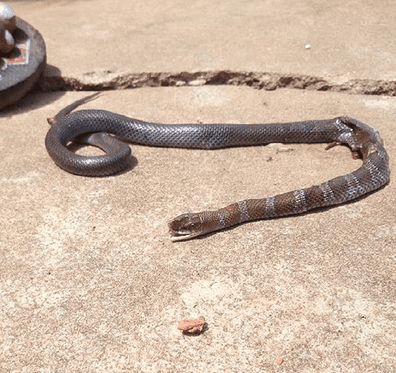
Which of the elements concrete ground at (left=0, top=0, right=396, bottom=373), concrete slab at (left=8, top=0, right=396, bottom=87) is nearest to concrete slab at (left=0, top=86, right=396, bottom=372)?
concrete ground at (left=0, top=0, right=396, bottom=373)

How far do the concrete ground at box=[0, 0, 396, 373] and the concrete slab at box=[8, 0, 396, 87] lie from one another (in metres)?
0.04

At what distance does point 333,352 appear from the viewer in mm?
2965

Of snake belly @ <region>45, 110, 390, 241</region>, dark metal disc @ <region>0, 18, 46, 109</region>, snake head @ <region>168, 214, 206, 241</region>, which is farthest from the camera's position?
dark metal disc @ <region>0, 18, 46, 109</region>

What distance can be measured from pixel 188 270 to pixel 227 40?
4750 millimetres

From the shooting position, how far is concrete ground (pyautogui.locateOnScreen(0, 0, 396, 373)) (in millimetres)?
3074

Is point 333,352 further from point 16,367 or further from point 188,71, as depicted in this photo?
point 188,71

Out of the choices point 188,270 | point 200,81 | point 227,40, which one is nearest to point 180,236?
point 188,270

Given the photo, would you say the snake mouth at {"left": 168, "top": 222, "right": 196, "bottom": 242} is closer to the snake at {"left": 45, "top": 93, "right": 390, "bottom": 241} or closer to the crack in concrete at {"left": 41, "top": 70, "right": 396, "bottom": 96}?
the snake at {"left": 45, "top": 93, "right": 390, "bottom": 241}

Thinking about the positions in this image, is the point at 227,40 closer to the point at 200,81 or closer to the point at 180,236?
the point at 200,81

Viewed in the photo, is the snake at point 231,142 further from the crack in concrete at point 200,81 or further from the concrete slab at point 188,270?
the crack in concrete at point 200,81

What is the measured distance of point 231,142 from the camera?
211 inches

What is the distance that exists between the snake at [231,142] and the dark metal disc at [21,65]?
77 centimetres

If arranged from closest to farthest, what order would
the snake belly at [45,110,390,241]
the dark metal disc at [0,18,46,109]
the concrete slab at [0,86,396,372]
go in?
1. the concrete slab at [0,86,396,372]
2. the snake belly at [45,110,390,241]
3. the dark metal disc at [0,18,46,109]

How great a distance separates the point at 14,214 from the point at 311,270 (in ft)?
8.88
